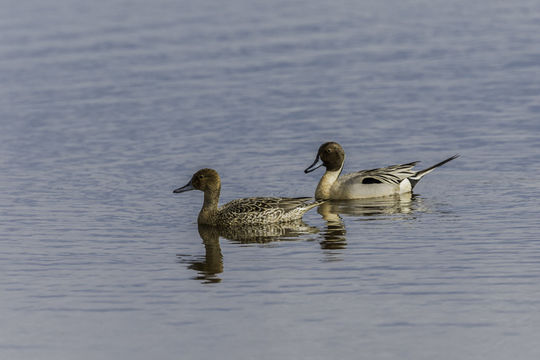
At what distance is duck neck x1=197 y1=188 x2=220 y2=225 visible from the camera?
17172mm

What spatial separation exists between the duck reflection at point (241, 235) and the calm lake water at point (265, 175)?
0.26 ft

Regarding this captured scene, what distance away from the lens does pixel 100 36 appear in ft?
109

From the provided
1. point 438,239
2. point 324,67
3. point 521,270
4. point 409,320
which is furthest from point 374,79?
point 409,320

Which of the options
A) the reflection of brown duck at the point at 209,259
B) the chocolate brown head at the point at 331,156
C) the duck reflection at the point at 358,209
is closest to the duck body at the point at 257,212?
the reflection of brown duck at the point at 209,259

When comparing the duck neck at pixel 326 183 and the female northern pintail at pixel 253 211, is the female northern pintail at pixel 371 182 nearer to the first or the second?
the duck neck at pixel 326 183

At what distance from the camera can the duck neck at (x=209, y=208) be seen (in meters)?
17.2

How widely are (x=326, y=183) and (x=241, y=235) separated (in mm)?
3377

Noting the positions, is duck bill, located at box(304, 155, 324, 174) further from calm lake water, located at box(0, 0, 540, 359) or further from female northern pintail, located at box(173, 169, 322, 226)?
female northern pintail, located at box(173, 169, 322, 226)

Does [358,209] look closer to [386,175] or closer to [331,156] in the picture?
[386,175]

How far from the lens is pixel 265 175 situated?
65.5 feet

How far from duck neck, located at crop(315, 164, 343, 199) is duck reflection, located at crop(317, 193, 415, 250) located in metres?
0.20

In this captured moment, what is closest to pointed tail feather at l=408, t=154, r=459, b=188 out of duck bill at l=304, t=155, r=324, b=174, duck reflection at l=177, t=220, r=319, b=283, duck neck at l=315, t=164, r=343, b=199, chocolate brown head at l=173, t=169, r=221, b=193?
duck neck at l=315, t=164, r=343, b=199

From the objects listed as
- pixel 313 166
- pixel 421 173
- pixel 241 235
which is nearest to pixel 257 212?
pixel 241 235

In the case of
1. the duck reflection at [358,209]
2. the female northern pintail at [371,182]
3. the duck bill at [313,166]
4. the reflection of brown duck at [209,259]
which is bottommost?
the reflection of brown duck at [209,259]
